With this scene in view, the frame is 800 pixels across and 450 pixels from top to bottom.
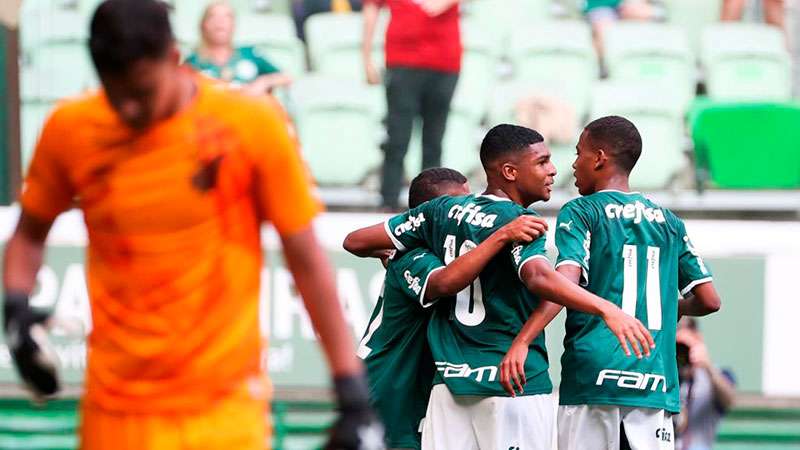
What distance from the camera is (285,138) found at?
9.82 feet

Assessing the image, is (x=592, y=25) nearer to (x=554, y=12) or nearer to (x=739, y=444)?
(x=554, y=12)

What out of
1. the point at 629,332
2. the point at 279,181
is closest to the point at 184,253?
the point at 279,181

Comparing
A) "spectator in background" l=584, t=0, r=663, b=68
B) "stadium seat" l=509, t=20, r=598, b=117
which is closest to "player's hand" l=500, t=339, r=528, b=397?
"stadium seat" l=509, t=20, r=598, b=117

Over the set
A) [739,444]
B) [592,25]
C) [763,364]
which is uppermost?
[592,25]

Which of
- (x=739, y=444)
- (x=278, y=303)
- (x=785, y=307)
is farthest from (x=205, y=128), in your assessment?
(x=739, y=444)

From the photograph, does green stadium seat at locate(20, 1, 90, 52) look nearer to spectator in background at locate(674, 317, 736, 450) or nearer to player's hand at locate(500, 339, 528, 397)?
spectator in background at locate(674, 317, 736, 450)

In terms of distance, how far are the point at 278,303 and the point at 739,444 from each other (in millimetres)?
2950

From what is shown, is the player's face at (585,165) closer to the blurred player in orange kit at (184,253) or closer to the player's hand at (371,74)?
the blurred player in orange kit at (184,253)

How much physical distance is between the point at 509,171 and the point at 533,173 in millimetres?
85

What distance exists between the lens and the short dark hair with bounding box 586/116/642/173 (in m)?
5.08

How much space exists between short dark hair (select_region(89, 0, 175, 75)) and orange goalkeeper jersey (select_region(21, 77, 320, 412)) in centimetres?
17

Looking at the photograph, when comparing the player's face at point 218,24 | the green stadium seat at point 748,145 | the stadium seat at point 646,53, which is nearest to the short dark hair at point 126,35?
the player's face at point 218,24

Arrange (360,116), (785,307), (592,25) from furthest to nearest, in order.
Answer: (592,25) → (360,116) → (785,307)

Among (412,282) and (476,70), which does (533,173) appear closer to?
(412,282)
